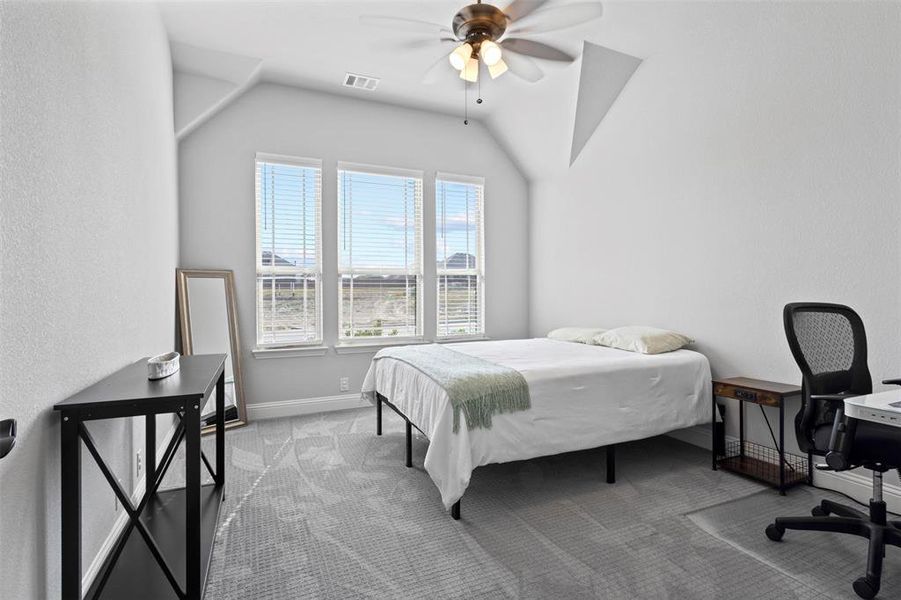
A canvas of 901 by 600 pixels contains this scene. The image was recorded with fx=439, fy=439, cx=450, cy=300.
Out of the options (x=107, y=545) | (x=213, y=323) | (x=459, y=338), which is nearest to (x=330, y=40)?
(x=213, y=323)

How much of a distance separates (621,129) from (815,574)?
10.9ft

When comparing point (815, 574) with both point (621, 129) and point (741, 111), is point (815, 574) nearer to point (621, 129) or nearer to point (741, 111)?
point (741, 111)

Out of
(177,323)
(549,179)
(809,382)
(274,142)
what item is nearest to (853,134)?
(809,382)

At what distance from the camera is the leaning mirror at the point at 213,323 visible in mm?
3793

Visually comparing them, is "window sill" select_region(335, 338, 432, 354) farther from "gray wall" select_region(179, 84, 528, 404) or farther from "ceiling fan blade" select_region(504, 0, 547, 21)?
"ceiling fan blade" select_region(504, 0, 547, 21)

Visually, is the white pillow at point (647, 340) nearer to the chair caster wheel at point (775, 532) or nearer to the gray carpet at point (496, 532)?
the gray carpet at point (496, 532)

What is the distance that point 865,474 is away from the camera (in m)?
2.44

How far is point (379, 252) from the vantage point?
4699 millimetres

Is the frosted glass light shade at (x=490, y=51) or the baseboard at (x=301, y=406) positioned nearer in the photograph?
the frosted glass light shade at (x=490, y=51)

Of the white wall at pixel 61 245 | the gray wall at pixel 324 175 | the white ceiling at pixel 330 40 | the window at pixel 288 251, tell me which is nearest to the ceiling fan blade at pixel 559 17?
the white ceiling at pixel 330 40

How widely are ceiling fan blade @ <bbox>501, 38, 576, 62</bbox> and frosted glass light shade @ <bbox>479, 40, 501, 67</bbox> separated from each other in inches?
6.9

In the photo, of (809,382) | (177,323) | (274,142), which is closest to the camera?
(809,382)

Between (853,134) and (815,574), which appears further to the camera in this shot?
(853,134)

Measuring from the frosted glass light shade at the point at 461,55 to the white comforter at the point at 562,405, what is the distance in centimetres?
190
